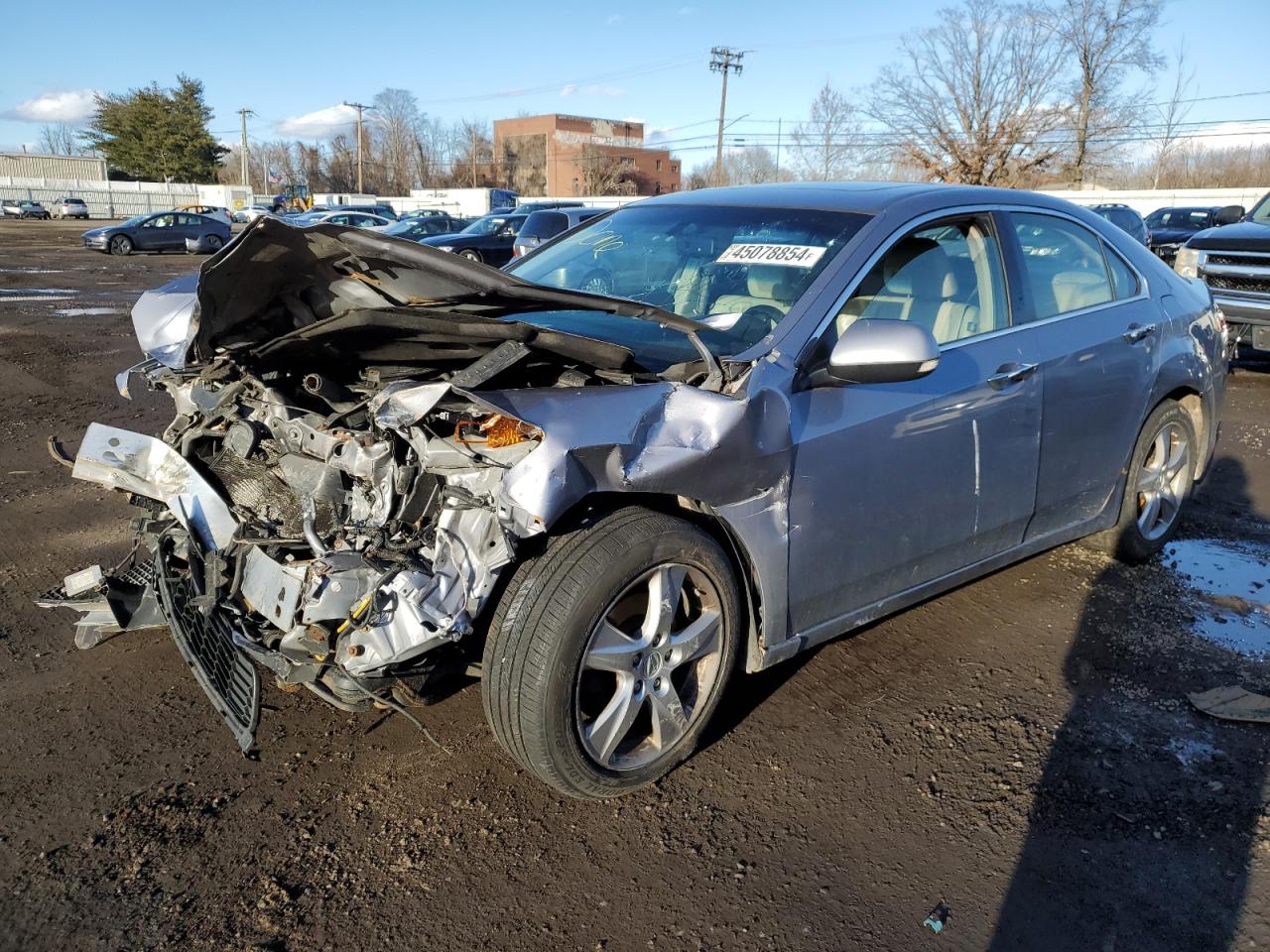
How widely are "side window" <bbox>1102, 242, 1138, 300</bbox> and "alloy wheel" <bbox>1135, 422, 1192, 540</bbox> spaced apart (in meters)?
0.71

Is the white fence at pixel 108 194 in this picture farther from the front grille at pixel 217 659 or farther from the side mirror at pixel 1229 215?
the front grille at pixel 217 659

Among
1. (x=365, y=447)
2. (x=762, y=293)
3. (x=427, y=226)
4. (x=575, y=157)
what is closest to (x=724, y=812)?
(x=365, y=447)

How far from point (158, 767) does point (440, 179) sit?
99.1 meters

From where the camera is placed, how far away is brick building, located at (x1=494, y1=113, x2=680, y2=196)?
84500 millimetres

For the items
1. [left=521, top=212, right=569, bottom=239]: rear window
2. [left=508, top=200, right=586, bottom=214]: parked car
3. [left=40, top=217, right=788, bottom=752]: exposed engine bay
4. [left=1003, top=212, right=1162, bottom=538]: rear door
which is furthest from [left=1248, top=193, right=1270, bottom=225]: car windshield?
[left=508, top=200, right=586, bottom=214]: parked car

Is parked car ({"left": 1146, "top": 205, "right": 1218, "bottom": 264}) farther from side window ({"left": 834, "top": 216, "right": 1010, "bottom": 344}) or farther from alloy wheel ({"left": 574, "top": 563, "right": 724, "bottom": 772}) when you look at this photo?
alloy wheel ({"left": 574, "top": 563, "right": 724, "bottom": 772})

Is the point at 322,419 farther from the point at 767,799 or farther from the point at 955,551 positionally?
the point at 955,551

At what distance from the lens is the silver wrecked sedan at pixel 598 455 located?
98.2 inches

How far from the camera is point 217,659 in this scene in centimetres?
277

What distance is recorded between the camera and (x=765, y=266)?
10.9 feet

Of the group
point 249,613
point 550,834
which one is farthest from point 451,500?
point 550,834

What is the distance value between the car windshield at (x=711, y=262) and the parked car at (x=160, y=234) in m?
28.8

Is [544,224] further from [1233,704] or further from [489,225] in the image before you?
[1233,704]

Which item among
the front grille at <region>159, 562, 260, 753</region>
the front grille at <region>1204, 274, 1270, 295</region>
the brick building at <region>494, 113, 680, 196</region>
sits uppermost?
the brick building at <region>494, 113, 680, 196</region>
